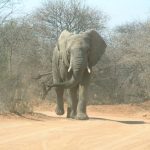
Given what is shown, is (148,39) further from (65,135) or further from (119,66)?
(65,135)

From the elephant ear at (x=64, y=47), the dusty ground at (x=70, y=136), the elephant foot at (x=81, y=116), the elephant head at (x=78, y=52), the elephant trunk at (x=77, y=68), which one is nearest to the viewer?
the dusty ground at (x=70, y=136)

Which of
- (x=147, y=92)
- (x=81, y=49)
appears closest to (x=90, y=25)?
(x=147, y=92)

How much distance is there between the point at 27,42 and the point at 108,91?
6.07 m

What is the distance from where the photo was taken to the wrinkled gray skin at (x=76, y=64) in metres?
17.3

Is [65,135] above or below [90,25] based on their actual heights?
below

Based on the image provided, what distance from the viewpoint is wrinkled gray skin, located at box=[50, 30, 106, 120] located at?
17.3 meters

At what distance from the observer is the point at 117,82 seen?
32.0 metres

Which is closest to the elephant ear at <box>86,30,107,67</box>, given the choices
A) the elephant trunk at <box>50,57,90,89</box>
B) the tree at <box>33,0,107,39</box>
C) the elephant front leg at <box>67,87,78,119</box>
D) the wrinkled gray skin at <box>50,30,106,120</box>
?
the wrinkled gray skin at <box>50,30,106,120</box>

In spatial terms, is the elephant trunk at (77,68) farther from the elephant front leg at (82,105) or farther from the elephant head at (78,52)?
the elephant front leg at (82,105)

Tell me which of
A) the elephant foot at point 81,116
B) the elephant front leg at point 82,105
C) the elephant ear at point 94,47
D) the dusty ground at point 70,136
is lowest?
the dusty ground at point 70,136

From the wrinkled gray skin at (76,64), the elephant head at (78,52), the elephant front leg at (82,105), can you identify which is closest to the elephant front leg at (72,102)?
the wrinkled gray skin at (76,64)

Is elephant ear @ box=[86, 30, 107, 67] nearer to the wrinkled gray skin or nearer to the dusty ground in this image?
the wrinkled gray skin

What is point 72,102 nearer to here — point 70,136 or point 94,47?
point 94,47

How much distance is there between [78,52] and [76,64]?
1.47 feet
